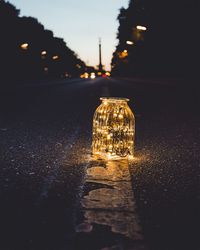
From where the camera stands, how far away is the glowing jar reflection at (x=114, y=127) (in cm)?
484

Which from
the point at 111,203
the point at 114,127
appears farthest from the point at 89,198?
the point at 114,127

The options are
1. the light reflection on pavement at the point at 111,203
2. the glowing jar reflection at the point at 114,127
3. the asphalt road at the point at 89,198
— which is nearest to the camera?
the asphalt road at the point at 89,198

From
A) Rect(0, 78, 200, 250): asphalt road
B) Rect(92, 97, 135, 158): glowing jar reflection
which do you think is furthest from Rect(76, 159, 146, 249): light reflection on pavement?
Rect(92, 97, 135, 158): glowing jar reflection

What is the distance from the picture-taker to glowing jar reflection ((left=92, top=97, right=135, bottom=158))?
4.84 meters

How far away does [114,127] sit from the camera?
4859 mm

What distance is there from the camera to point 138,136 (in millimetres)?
7230

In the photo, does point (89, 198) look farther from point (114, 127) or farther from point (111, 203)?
point (114, 127)

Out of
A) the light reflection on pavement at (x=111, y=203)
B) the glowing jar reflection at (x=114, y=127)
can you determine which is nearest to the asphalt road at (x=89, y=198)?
the light reflection on pavement at (x=111, y=203)

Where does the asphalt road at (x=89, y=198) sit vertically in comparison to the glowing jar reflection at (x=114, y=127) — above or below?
below

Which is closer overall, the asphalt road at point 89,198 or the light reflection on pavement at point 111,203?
the asphalt road at point 89,198

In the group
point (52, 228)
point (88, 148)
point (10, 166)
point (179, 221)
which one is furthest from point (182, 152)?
point (52, 228)

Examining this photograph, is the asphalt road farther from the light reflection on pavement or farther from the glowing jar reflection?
the glowing jar reflection

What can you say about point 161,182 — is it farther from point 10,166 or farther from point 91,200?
point 10,166

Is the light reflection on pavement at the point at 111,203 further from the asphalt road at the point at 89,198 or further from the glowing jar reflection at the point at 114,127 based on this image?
the glowing jar reflection at the point at 114,127
